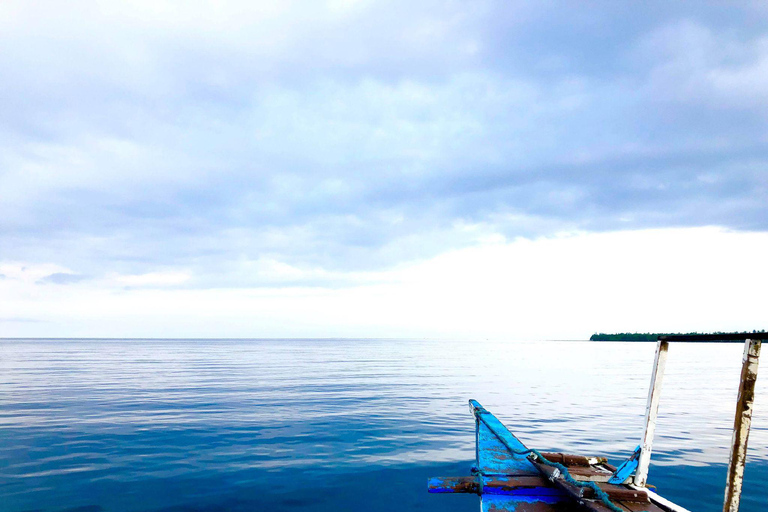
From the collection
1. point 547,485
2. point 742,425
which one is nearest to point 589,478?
point 547,485

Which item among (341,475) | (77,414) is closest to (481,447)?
(341,475)

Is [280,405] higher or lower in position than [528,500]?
lower

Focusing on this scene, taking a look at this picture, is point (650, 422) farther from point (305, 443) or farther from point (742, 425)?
point (305, 443)

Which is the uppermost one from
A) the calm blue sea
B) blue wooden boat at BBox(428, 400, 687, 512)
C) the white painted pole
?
the white painted pole

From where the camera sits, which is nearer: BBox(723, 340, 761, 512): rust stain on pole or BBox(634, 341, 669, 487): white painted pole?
BBox(723, 340, 761, 512): rust stain on pole

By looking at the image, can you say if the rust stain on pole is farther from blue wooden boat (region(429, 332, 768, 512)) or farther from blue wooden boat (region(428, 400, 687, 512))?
blue wooden boat (region(428, 400, 687, 512))

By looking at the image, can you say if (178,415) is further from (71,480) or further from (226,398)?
(71,480)

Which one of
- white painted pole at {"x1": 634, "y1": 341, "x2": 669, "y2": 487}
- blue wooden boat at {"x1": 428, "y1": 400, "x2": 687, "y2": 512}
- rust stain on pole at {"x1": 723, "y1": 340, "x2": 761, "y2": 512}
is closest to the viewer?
rust stain on pole at {"x1": 723, "y1": 340, "x2": 761, "y2": 512}

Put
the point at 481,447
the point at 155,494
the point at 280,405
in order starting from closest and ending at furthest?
the point at 481,447, the point at 155,494, the point at 280,405

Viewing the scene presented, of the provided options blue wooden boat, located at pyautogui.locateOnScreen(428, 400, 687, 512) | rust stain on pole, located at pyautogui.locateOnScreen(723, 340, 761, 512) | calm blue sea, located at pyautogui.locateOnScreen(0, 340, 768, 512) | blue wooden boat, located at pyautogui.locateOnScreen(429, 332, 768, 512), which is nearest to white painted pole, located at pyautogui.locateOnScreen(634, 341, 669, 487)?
blue wooden boat, located at pyautogui.locateOnScreen(429, 332, 768, 512)

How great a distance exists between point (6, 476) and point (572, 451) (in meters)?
15.7

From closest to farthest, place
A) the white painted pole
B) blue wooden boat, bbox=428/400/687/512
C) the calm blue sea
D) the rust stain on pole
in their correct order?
the rust stain on pole, blue wooden boat, bbox=428/400/687/512, the white painted pole, the calm blue sea

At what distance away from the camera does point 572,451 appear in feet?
46.0

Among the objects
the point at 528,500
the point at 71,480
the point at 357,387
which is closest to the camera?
the point at 528,500
